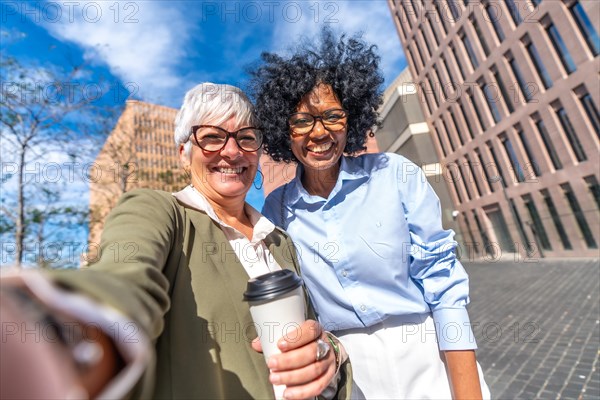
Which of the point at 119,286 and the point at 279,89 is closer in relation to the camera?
the point at 119,286

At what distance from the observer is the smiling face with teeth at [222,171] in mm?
1591

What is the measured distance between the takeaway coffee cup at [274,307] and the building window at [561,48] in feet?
67.8

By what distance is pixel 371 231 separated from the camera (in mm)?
1750

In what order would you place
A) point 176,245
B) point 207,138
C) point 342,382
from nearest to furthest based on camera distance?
point 176,245, point 342,382, point 207,138

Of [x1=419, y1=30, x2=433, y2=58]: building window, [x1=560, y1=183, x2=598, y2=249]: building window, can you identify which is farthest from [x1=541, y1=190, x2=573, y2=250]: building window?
[x1=419, y1=30, x2=433, y2=58]: building window

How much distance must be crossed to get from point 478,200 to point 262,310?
27094 mm

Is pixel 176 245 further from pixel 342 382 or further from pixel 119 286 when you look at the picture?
pixel 342 382

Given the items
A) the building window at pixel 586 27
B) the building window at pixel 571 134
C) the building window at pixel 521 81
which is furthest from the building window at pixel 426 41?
the building window at pixel 571 134

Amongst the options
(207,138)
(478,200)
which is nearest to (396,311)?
(207,138)

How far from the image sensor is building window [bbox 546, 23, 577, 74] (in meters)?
15.7

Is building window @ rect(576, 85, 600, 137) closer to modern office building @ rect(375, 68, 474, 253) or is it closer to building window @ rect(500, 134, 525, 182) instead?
building window @ rect(500, 134, 525, 182)

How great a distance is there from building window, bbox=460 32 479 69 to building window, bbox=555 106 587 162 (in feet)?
22.1

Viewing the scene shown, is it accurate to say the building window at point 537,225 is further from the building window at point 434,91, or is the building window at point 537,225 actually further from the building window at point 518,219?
the building window at point 434,91

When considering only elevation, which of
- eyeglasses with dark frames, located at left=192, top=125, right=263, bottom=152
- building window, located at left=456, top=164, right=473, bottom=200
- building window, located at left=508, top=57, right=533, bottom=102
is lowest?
eyeglasses with dark frames, located at left=192, top=125, right=263, bottom=152
